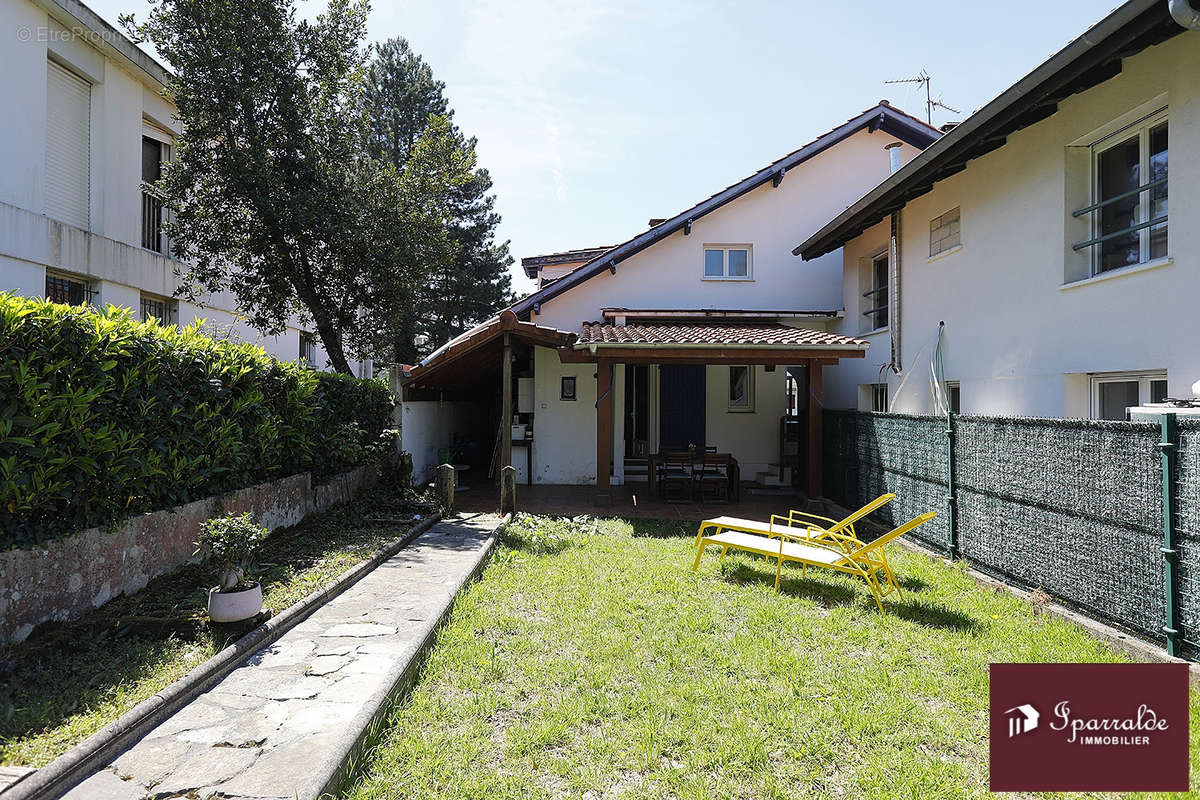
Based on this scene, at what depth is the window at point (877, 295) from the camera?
1273 cm

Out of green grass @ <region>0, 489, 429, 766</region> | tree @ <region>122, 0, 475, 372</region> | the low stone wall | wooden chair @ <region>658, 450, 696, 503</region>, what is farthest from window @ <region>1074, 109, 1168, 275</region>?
tree @ <region>122, 0, 475, 372</region>

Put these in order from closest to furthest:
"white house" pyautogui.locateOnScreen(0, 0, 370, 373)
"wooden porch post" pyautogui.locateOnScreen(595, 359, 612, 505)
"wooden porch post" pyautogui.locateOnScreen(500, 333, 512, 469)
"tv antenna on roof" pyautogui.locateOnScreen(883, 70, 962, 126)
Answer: "white house" pyautogui.locateOnScreen(0, 0, 370, 373), "wooden porch post" pyautogui.locateOnScreen(500, 333, 512, 469), "wooden porch post" pyautogui.locateOnScreen(595, 359, 612, 505), "tv antenna on roof" pyautogui.locateOnScreen(883, 70, 962, 126)

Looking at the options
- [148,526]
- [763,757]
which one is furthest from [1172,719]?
[148,526]

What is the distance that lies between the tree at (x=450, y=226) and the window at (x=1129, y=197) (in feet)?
85.9

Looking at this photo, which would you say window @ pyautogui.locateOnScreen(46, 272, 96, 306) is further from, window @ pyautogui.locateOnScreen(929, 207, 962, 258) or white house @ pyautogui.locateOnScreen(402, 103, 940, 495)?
window @ pyautogui.locateOnScreen(929, 207, 962, 258)

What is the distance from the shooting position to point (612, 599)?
6.25 meters

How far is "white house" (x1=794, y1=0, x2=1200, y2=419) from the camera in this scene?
5.78 metres

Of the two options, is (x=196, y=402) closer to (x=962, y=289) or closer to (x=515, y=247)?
(x=962, y=289)

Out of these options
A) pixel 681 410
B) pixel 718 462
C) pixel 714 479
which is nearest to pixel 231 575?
pixel 718 462

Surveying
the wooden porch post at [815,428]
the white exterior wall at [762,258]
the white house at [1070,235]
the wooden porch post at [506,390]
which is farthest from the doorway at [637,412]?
the white house at [1070,235]

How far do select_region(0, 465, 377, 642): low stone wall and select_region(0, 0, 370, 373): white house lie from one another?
245 inches

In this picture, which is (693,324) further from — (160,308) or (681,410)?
(160,308)

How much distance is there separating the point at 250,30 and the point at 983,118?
1164cm

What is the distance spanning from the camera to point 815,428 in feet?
36.4
